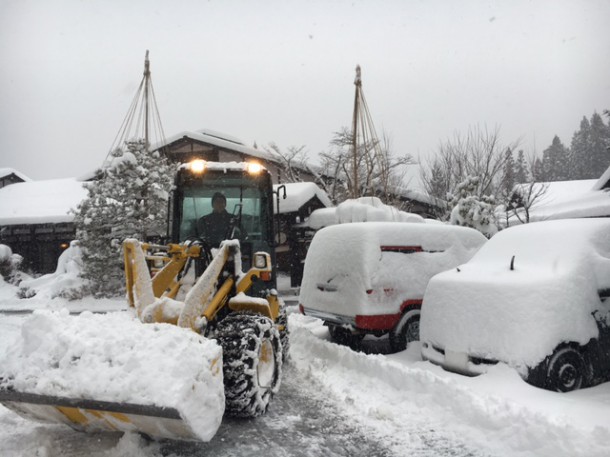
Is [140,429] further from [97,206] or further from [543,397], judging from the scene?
[97,206]

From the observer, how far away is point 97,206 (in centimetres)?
1551

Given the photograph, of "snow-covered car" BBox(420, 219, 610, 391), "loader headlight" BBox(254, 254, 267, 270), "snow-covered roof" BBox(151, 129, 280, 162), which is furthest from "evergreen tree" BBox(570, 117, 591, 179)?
"loader headlight" BBox(254, 254, 267, 270)

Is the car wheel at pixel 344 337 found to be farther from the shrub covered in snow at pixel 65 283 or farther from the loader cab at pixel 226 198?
the shrub covered in snow at pixel 65 283

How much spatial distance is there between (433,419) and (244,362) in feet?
5.91

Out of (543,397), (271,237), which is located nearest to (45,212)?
(271,237)

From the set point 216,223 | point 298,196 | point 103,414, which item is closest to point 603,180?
point 298,196

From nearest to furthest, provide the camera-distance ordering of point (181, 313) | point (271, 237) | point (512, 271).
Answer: point (181, 313)
point (512, 271)
point (271, 237)

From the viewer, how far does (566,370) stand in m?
4.76

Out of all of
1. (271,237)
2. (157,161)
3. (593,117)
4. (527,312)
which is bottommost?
(527,312)

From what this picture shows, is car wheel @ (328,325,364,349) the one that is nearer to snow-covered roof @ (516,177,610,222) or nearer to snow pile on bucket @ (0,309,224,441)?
snow pile on bucket @ (0,309,224,441)

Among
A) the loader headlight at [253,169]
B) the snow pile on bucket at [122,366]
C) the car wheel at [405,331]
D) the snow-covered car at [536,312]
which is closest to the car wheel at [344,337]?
the car wheel at [405,331]

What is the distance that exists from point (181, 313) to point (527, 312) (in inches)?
127

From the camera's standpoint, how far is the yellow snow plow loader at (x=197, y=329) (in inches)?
126

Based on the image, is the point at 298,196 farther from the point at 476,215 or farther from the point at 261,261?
the point at 261,261
